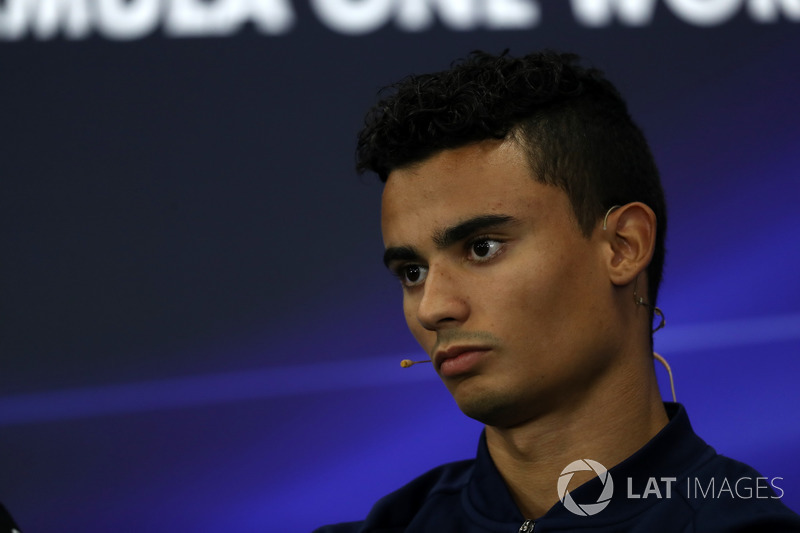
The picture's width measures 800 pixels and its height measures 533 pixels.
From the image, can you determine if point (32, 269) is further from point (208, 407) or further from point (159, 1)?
point (159, 1)

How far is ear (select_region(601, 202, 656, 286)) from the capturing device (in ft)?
3.85

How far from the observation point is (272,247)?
201 centimetres

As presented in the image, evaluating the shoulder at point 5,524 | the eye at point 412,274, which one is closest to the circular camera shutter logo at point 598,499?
the eye at point 412,274

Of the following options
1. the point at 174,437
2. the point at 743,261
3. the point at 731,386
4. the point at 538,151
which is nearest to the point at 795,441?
the point at 731,386

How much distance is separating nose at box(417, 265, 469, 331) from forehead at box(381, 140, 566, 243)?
2.6 inches

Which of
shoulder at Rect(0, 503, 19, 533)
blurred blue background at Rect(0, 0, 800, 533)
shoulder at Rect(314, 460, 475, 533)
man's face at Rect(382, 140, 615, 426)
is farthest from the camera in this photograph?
blurred blue background at Rect(0, 0, 800, 533)

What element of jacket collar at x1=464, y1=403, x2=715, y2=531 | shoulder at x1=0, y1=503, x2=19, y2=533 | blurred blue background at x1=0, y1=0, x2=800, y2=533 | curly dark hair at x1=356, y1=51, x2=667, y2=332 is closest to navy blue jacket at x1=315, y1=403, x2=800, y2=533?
jacket collar at x1=464, y1=403, x2=715, y2=531

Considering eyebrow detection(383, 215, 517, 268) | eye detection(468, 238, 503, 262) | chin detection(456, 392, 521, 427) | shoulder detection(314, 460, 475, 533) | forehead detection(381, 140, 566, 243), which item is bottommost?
shoulder detection(314, 460, 475, 533)

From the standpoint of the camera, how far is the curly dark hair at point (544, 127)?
3.85 feet

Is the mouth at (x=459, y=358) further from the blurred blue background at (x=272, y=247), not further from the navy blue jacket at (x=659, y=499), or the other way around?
the blurred blue background at (x=272, y=247)

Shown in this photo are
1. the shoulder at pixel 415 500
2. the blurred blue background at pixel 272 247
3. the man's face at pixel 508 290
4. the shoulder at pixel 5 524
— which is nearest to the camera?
the shoulder at pixel 5 524

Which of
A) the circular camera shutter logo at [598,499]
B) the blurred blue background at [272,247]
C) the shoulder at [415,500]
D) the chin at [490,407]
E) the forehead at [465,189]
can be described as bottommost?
the circular camera shutter logo at [598,499]

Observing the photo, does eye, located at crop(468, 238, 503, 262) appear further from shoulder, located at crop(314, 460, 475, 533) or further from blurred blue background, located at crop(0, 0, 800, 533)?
blurred blue background, located at crop(0, 0, 800, 533)

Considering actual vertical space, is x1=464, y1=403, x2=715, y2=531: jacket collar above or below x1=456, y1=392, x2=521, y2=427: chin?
below
